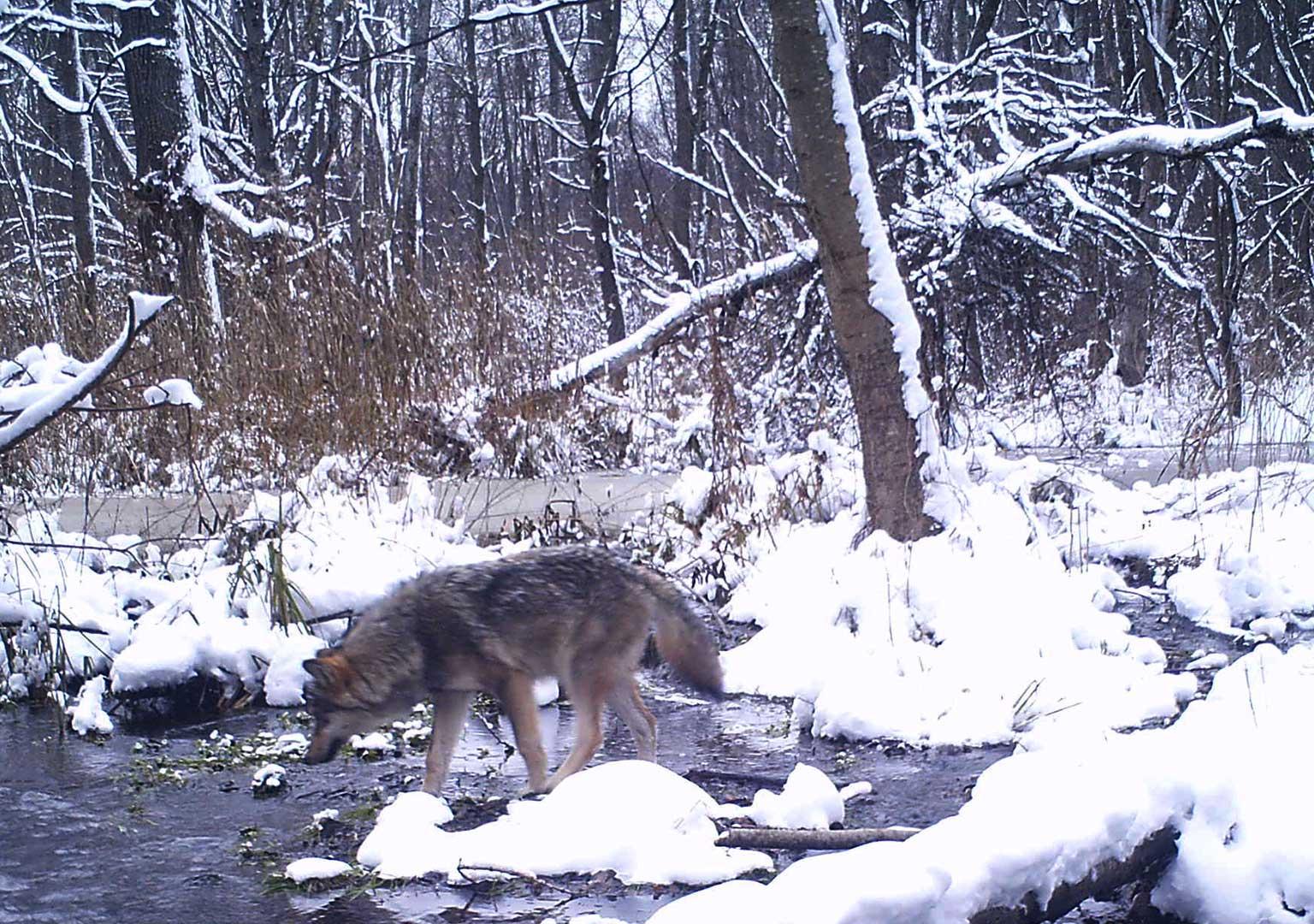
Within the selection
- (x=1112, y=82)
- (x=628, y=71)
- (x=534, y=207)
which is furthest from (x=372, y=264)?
(x=534, y=207)

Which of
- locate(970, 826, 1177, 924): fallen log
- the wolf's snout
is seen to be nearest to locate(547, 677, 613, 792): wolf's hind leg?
the wolf's snout

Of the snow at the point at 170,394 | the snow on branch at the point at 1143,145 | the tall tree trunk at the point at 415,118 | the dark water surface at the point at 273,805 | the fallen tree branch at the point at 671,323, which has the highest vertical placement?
the tall tree trunk at the point at 415,118

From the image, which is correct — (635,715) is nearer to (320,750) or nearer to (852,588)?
(320,750)

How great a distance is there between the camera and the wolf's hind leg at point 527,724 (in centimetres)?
550

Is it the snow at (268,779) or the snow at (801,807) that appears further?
the snow at (268,779)

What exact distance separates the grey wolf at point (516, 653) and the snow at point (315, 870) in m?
1.15

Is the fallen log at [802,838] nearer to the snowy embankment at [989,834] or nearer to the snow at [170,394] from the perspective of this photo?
the snowy embankment at [989,834]

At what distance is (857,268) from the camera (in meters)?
7.89

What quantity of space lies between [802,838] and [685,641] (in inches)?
76.7

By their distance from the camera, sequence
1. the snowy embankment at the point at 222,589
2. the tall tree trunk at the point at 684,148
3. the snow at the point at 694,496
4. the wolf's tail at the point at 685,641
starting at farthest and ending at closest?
the tall tree trunk at the point at 684,148 < the snow at the point at 694,496 < the snowy embankment at the point at 222,589 < the wolf's tail at the point at 685,641

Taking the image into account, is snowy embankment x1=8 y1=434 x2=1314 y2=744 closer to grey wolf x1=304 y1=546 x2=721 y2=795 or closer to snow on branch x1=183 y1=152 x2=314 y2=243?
grey wolf x1=304 y1=546 x2=721 y2=795

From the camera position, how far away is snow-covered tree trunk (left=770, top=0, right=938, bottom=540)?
25.5 feet

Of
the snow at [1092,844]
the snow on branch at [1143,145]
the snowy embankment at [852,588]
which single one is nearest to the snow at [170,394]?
the snowy embankment at [852,588]

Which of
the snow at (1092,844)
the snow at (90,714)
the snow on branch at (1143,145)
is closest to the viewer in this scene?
the snow at (1092,844)
